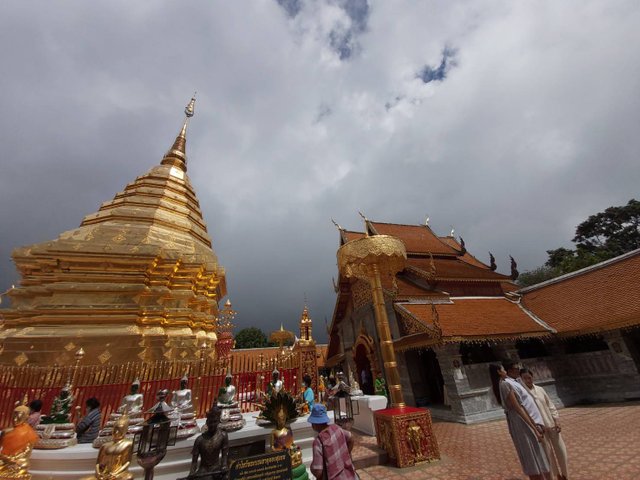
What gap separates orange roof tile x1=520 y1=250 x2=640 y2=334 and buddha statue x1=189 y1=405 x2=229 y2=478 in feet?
36.7

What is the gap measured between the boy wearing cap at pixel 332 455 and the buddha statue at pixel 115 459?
1892mm

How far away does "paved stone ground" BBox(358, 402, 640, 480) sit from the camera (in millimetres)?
4293

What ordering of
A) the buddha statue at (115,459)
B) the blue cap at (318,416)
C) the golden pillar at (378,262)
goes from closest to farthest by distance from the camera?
the buddha statue at (115,459) < the blue cap at (318,416) < the golden pillar at (378,262)

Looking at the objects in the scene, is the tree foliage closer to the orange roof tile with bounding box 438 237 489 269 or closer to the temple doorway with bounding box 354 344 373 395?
the orange roof tile with bounding box 438 237 489 269

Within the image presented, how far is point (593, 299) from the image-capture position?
1055 centimetres

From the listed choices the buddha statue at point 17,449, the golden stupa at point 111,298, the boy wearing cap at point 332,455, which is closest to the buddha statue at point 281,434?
the boy wearing cap at point 332,455

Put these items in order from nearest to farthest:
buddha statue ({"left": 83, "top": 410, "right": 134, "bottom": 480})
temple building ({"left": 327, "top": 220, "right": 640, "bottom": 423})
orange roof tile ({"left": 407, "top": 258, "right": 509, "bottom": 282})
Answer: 1. buddha statue ({"left": 83, "top": 410, "right": 134, "bottom": 480})
2. temple building ({"left": 327, "top": 220, "right": 640, "bottom": 423})
3. orange roof tile ({"left": 407, "top": 258, "right": 509, "bottom": 282})

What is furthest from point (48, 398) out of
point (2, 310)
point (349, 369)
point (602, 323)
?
point (602, 323)

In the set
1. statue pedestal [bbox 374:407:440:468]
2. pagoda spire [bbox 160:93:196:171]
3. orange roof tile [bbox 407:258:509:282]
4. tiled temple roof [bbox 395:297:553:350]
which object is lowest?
statue pedestal [bbox 374:407:440:468]

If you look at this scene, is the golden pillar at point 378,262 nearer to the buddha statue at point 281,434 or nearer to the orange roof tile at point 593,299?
the buddha statue at point 281,434

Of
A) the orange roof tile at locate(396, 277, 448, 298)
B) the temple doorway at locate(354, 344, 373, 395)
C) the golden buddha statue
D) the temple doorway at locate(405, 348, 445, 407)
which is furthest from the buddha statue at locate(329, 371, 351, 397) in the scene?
the temple doorway at locate(354, 344, 373, 395)

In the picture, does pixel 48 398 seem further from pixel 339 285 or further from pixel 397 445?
pixel 339 285

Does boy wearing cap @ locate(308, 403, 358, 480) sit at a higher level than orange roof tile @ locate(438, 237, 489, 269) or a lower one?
lower

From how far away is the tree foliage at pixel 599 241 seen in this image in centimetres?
2667
